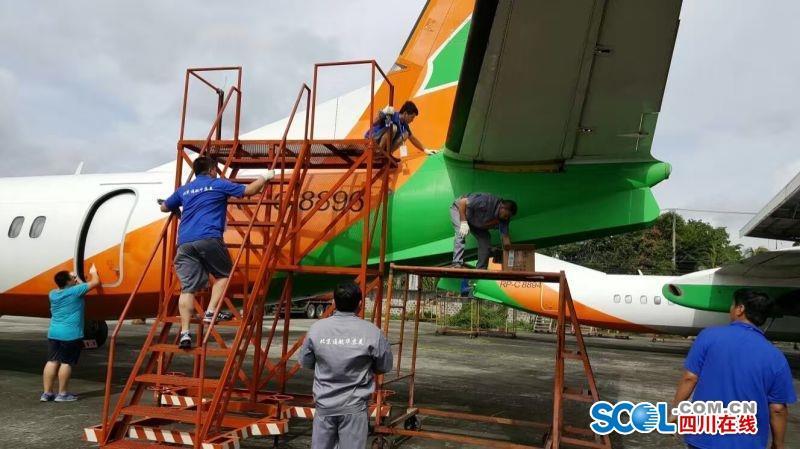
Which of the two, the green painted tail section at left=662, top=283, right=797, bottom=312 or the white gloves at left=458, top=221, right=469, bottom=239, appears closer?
the white gloves at left=458, top=221, right=469, bottom=239

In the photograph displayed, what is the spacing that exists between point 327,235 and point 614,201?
12.5 feet

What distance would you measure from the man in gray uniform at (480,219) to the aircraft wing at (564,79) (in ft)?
1.92

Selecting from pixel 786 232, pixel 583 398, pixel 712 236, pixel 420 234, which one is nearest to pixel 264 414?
pixel 420 234

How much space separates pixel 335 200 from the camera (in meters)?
8.12

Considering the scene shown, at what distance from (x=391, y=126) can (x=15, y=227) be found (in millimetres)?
7106

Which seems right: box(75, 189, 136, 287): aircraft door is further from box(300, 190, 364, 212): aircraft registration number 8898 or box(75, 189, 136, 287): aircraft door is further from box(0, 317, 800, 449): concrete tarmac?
box(300, 190, 364, 212): aircraft registration number 8898

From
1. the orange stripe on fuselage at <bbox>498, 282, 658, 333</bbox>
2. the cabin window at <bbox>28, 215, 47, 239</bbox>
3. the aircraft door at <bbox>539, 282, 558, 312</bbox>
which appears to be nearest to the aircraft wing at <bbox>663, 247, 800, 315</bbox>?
the orange stripe on fuselage at <bbox>498, 282, 658, 333</bbox>

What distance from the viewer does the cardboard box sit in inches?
267

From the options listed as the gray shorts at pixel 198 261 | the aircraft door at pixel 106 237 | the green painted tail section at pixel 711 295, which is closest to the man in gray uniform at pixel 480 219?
the gray shorts at pixel 198 261

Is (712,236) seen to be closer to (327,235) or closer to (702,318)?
(702,318)

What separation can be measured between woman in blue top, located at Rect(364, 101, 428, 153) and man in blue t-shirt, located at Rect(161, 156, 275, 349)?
1.54 metres

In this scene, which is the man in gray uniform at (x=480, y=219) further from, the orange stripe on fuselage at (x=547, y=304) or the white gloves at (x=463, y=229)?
the orange stripe on fuselage at (x=547, y=304)

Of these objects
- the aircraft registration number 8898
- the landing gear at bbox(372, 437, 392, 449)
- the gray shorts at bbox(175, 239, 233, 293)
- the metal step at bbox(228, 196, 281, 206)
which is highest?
the aircraft registration number 8898

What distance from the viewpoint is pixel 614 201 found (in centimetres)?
736
